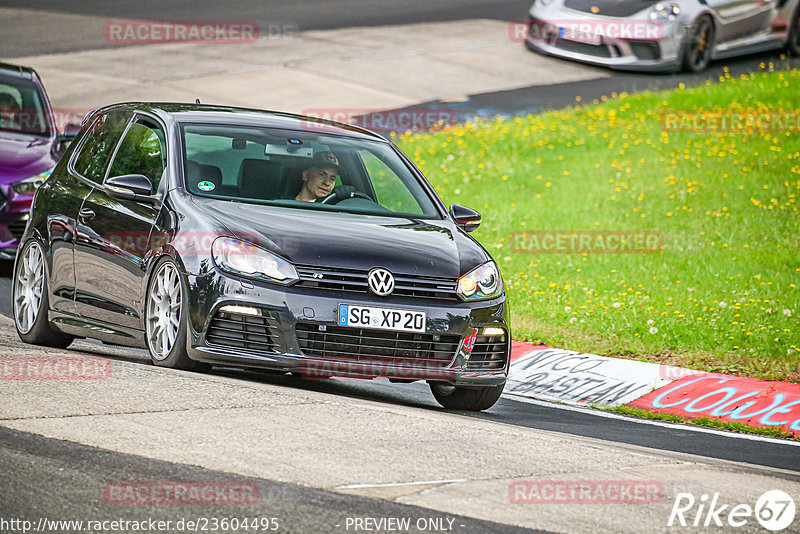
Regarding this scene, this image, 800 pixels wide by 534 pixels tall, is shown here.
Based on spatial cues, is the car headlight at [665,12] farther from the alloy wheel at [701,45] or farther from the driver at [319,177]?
the driver at [319,177]

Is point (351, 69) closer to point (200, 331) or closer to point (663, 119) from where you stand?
point (663, 119)

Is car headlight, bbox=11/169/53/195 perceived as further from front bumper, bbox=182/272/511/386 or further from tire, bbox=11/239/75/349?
front bumper, bbox=182/272/511/386

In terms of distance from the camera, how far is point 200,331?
7.59 m

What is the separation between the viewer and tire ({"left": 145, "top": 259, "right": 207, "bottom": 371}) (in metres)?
7.73

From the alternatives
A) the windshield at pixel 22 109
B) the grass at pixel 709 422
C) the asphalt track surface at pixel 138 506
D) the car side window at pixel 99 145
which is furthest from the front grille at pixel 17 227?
the asphalt track surface at pixel 138 506

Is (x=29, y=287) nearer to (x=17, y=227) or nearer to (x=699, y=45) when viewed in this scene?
(x=17, y=227)

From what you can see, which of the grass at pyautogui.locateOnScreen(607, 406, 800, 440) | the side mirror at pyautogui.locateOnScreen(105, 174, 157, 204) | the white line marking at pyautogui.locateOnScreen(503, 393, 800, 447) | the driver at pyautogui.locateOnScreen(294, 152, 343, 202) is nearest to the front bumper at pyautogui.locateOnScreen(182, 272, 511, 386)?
the side mirror at pyautogui.locateOnScreen(105, 174, 157, 204)

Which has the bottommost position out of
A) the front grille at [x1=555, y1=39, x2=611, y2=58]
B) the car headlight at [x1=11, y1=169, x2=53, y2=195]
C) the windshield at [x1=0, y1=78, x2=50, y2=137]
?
the front grille at [x1=555, y1=39, x2=611, y2=58]

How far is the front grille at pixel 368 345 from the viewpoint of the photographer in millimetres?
7539

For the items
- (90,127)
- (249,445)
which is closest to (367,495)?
(249,445)

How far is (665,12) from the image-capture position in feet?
71.5

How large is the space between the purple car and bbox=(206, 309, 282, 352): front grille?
18.2ft

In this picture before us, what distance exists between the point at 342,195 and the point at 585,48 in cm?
1523

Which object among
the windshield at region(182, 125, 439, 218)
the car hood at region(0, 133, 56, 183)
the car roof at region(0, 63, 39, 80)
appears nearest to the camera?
the windshield at region(182, 125, 439, 218)
